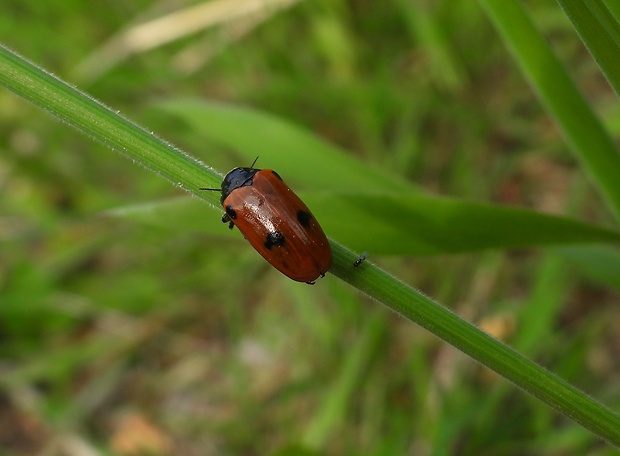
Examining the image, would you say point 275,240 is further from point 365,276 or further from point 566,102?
point 566,102

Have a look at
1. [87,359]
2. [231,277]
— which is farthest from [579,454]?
[87,359]

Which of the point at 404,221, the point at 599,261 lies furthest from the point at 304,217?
the point at 599,261

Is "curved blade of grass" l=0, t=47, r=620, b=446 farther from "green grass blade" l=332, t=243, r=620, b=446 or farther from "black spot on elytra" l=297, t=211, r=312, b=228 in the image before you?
"black spot on elytra" l=297, t=211, r=312, b=228

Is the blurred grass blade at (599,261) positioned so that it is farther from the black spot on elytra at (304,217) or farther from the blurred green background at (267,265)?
the black spot on elytra at (304,217)

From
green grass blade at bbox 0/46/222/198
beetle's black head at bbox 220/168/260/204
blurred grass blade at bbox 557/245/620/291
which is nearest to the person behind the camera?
green grass blade at bbox 0/46/222/198

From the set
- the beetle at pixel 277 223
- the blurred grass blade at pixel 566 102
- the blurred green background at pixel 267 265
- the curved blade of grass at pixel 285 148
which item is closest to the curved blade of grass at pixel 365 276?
the beetle at pixel 277 223

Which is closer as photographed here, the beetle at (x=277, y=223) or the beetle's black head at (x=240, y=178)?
the beetle at (x=277, y=223)

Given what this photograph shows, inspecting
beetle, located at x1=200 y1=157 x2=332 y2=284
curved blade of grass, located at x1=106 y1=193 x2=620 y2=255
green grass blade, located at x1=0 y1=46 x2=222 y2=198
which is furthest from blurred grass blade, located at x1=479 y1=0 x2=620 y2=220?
green grass blade, located at x1=0 y1=46 x2=222 y2=198
